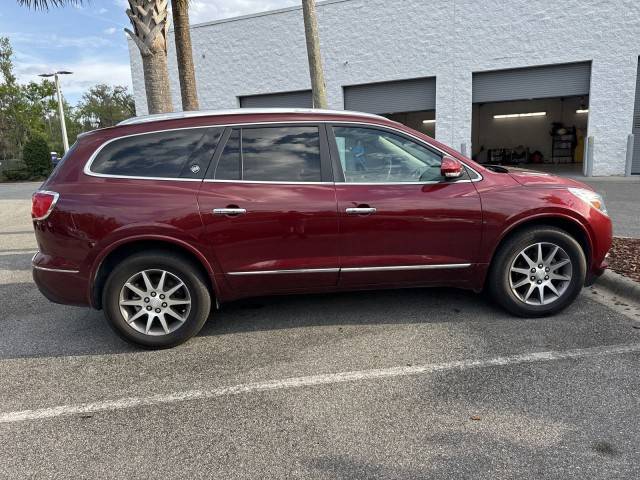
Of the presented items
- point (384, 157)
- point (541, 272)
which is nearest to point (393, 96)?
point (384, 157)

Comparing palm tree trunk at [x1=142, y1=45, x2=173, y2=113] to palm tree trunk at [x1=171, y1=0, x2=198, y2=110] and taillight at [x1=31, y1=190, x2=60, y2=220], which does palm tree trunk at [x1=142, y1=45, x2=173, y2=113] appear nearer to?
palm tree trunk at [x1=171, y1=0, x2=198, y2=110]

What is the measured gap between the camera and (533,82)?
51.5 feet

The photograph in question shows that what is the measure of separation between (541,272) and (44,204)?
415cm

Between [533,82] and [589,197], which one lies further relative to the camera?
[533,82]

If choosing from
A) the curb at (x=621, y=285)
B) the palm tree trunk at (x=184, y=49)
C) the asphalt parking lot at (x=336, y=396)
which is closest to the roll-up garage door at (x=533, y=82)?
the palm tree trunk at (x=184, y=49)

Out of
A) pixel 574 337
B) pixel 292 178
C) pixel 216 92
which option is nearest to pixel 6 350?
pixel 292 178

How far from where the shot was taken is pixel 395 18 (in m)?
16.9

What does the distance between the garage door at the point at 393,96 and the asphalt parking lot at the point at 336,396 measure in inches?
565

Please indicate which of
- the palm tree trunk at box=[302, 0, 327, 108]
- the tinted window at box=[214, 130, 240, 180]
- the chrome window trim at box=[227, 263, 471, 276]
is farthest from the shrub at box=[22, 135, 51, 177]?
the chrome window trim at box=[227, 263, 471, 276]

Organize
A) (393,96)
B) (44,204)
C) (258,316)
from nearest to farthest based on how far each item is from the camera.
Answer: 1. (44,204)
2. (258,316)
3. (393,96)

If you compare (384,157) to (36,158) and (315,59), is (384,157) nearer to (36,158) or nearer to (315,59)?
(315,59)

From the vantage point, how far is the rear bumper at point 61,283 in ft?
11.7

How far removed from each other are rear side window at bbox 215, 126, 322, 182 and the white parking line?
5.17 feet

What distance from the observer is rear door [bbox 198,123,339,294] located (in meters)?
3.60
